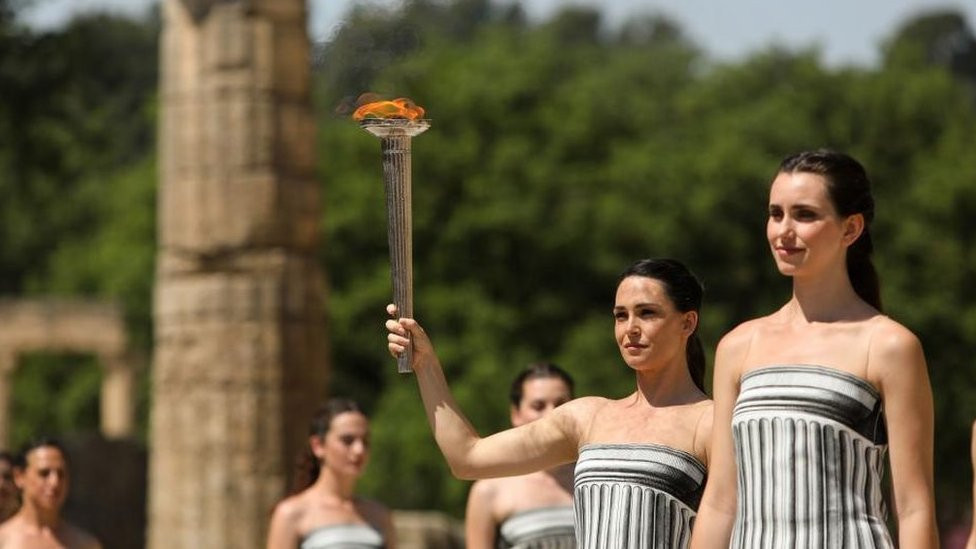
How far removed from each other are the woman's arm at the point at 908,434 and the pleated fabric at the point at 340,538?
441cm

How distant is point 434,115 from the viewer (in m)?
40.9

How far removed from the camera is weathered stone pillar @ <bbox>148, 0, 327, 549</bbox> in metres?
17.7

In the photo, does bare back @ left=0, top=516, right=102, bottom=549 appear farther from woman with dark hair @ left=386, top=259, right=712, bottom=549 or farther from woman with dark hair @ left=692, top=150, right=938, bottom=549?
woman with dark hair @ left=692, top=150, right=938, bottom=549

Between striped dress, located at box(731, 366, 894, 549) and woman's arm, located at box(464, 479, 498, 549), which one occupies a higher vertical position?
woman's arm, located at box(464, 479, 498, 549)

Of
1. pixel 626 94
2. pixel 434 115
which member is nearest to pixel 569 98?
pixel 434 115

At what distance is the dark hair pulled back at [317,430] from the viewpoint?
28.5 ft

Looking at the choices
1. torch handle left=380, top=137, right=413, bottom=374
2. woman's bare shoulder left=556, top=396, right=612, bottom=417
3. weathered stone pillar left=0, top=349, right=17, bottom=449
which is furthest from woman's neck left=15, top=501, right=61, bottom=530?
weathered stone pillar left=0, top=349, right=17, bottom=449

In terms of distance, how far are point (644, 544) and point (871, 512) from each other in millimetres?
718

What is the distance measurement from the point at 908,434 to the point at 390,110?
60.0 inches

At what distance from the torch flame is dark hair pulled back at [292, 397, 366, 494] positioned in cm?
356

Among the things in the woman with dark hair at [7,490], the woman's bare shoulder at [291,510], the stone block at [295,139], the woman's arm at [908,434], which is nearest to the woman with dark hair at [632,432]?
the woman's arm at [908,434]

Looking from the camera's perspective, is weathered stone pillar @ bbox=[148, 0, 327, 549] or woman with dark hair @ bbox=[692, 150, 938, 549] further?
weathered stone pillar @ bbox=[148, 0, 327, 549]

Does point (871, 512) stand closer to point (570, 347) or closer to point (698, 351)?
point (698, 351)

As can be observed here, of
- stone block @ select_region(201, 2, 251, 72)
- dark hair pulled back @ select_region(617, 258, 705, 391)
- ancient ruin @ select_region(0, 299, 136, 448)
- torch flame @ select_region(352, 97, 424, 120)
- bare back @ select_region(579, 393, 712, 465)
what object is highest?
ancient ruin @ select_region(0, 299, 136, 448)
